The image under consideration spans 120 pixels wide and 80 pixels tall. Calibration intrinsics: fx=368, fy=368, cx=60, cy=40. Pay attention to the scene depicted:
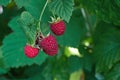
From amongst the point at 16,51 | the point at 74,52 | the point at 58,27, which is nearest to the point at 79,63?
the point at 74,52

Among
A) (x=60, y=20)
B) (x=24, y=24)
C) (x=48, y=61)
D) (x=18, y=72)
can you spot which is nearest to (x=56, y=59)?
(x=48, y=61)

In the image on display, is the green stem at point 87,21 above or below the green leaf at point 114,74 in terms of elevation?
above

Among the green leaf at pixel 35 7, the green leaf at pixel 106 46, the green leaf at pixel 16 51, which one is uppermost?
the green leaf at pixel 35 7

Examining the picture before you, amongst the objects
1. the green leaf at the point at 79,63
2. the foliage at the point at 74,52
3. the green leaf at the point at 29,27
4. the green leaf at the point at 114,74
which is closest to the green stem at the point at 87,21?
the foliage at the point at 74,52

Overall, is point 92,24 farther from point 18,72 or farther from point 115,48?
point 18,72

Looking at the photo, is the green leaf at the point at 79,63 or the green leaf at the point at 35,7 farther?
the green leaf at the point at 79,63

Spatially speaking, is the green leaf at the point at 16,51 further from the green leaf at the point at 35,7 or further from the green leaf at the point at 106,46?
the green leaf at the point at 106,46

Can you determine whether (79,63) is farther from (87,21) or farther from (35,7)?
(35,7)
